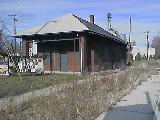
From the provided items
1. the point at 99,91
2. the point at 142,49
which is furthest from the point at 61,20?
the point at 142,49

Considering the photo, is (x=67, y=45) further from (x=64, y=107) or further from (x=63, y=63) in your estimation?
(x=64, y=107)

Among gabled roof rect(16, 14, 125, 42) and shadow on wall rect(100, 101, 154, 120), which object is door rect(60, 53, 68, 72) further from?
shadow on wall rect(100, 101, 154, 120)

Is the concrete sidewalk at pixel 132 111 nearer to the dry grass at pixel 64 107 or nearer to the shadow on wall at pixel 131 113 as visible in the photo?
the shadow on wall at pixel 131 113

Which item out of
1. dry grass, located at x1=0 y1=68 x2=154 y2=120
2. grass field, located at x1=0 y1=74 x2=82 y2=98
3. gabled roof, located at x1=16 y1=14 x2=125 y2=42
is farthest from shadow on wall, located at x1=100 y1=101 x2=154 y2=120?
gabled roof, located at x1=16 y1=14 x2=125 y2=42

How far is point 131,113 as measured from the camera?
9.93 meters

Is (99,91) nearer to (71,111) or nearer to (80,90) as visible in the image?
(80,90)

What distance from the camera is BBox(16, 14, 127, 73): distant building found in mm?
31953

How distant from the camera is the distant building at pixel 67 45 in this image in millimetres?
31953

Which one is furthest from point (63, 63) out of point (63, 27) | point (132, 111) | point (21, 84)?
point (132, 111)

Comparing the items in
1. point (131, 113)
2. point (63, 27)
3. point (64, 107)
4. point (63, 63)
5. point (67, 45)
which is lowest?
point (131, 113)

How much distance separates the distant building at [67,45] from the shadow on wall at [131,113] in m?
20.4

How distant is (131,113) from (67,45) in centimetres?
2397

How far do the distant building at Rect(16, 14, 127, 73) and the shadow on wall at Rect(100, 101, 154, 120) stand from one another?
20364 mm

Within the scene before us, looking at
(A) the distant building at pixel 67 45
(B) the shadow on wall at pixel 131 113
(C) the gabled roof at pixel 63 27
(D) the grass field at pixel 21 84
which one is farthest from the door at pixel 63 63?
(B) the shadow on wall at pixel 131 113
